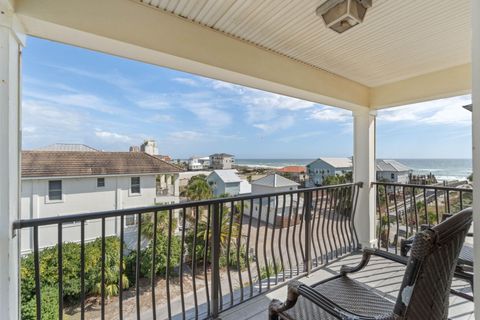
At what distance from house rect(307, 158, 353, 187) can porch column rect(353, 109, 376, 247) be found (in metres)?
0.15

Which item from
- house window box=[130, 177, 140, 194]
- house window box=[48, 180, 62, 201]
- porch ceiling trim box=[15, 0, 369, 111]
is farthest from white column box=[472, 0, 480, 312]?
house window box=[48, 180, 62, 201]

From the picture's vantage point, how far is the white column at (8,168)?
1231 millimetres

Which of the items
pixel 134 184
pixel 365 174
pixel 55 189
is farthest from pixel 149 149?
pixel 365 174

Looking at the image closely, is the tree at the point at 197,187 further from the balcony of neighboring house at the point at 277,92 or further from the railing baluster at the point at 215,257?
the railing baluster at the point at 215,257

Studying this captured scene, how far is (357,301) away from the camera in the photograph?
4.57 ft

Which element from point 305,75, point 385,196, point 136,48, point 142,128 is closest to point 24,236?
point 136,48

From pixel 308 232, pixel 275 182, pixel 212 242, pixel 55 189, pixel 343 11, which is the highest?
pixel 343 11

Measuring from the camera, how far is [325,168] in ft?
11.6

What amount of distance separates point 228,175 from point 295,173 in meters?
1.00

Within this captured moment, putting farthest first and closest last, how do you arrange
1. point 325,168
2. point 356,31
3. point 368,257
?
point 325,168 → point 356,31 → point 368,257

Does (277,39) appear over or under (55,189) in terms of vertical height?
over

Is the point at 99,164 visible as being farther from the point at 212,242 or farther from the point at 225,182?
the point at 212,242

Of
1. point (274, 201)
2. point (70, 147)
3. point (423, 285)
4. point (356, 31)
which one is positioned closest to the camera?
point (423, 285)

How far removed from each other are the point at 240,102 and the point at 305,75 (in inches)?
341
